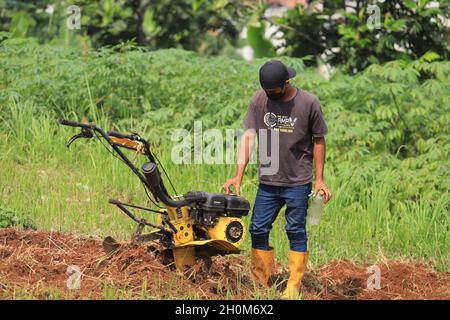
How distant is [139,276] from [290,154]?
1.42 m

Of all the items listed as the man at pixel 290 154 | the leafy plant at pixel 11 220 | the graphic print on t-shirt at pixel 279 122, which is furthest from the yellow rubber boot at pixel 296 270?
the leafy plant at pixel 11 220

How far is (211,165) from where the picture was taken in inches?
418

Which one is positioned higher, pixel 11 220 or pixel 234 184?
pixel 234 184

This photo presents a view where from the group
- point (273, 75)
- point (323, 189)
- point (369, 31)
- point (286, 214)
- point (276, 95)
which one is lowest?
point (286, 214)

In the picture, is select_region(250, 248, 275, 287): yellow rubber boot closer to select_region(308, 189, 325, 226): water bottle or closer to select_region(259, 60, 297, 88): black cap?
select_region(308, 189, 325, 226): water bottle

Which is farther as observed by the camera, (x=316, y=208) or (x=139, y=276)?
(x=316, y=208)

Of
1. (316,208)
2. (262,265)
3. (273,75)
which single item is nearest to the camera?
(273,75)

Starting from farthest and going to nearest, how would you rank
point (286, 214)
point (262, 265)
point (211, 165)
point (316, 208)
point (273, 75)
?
point (211, 165) → point (316, 208) → point (262, 265) → point (286, 214) → point (273, 75)

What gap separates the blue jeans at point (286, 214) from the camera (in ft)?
22.9

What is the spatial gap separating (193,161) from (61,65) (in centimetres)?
264

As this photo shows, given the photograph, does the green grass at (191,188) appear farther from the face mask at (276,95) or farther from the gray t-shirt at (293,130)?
the face mask at (276,95)

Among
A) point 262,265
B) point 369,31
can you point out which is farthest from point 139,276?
point 369,31

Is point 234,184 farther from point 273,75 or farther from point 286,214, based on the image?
point 273,75

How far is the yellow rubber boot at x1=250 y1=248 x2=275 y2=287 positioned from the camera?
283 inches
